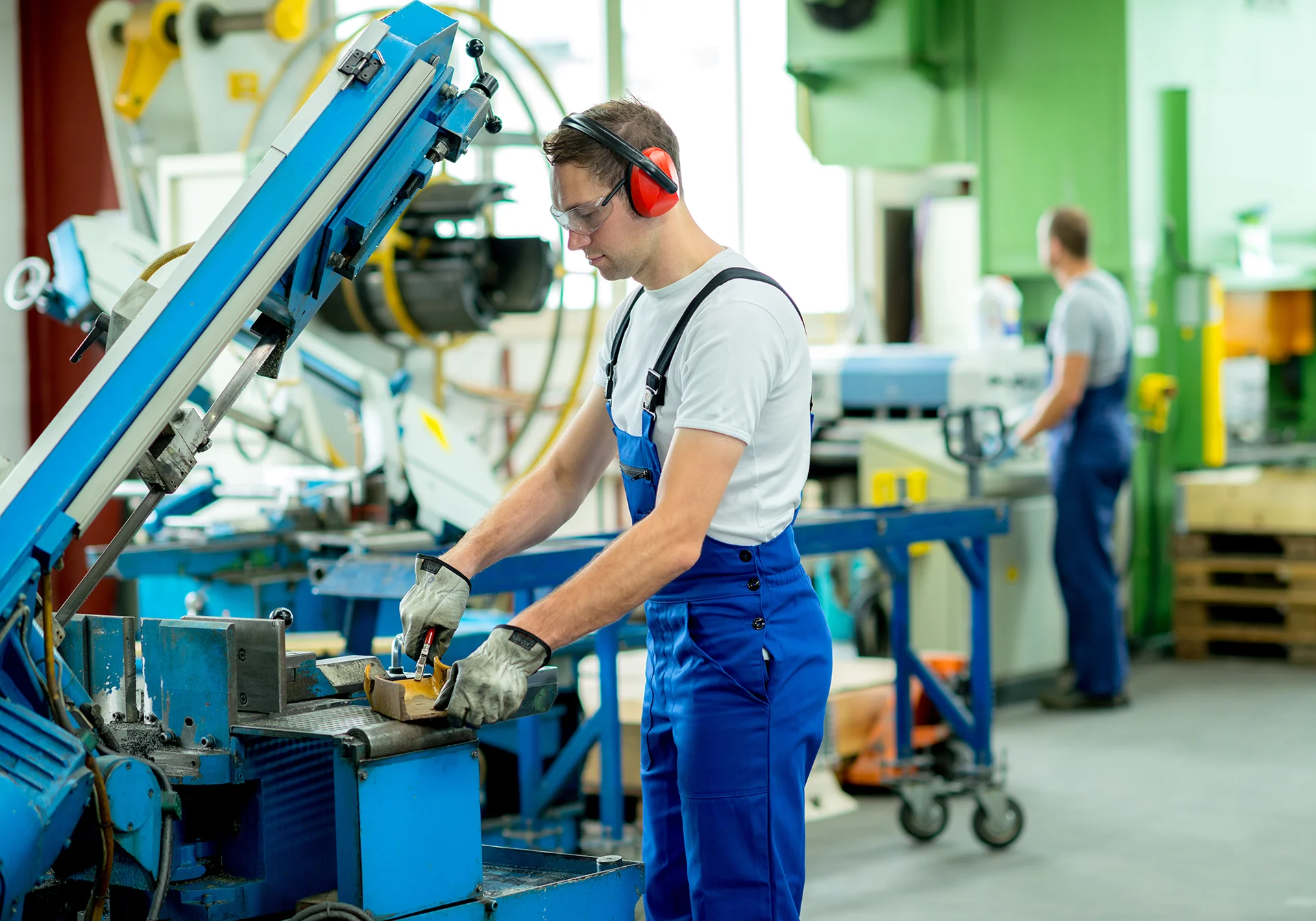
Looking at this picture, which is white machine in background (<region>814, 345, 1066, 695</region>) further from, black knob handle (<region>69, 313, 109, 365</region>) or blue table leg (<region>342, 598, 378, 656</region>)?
black knob handle (<region>69, 313, 109, 365</region>)

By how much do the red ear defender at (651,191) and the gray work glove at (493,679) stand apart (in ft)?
1.83

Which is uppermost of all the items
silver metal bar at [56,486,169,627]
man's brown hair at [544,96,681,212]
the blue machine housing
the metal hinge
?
the metal hinge

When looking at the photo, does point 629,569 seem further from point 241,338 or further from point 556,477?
point 241,338

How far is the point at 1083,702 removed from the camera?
596cm

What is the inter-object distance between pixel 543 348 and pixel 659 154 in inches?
231

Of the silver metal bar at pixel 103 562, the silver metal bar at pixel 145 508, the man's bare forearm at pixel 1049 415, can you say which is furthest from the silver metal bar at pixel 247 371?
the man's bare forearm at pixel 1049 415

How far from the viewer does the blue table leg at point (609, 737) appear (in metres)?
3.56

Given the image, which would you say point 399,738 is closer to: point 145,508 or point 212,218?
point 145,508

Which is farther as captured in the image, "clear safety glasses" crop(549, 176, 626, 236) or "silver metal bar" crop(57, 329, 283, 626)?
"clear safety glasses" crop(549, 176, 626, 236)

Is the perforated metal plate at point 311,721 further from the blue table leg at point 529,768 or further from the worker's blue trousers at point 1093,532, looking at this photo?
the worker's blue trousers at point 1093,532

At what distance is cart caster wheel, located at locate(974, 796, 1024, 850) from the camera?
13.6 ft

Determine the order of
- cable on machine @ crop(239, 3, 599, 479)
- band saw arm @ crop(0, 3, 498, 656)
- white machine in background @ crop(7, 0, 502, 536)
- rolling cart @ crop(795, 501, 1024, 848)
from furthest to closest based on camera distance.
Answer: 1. cable on machine @ crop(239, 3, 599, 479)
2. rolling cart @ crop(795, 501, 1024, 848)
3. white machine in background @ crop(7, 0, 502, 536)
4. band saw arm @ crop(0, 3, 498, 656)

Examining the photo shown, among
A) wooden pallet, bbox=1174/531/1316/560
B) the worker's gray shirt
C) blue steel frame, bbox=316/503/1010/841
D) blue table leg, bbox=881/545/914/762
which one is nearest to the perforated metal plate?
blue steel frame, bbox=316/503/1010/841

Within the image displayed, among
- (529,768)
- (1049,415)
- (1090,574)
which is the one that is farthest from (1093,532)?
(529,768)
